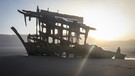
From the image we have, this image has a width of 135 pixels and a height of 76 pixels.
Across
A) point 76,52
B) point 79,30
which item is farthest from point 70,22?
point 76,52

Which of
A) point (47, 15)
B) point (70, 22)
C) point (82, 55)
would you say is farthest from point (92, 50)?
point (47, 15)

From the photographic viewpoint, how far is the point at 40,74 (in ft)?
42.0

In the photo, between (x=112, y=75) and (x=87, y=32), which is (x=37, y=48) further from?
(x=112, y=75)

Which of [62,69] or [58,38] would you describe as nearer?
[62,69]

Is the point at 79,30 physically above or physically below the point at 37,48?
above

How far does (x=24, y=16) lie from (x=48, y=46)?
4.88 meters

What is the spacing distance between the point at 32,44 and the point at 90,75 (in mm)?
18441

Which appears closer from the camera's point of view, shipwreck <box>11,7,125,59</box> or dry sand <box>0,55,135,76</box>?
dry sand <box>0,55,135,76</box>

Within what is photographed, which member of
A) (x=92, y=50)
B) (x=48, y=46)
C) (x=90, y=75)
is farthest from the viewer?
(x=48, y=46)

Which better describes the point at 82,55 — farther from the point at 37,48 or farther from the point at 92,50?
the point at 37,48

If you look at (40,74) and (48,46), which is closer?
(40,74)

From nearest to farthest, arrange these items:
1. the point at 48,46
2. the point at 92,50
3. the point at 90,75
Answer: the point at 90,75 < the point at 92,50 < the point at 48,46

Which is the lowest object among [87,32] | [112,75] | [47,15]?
[112,75]

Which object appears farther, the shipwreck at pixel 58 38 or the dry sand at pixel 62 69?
the shipwreck at pixel 58 38
